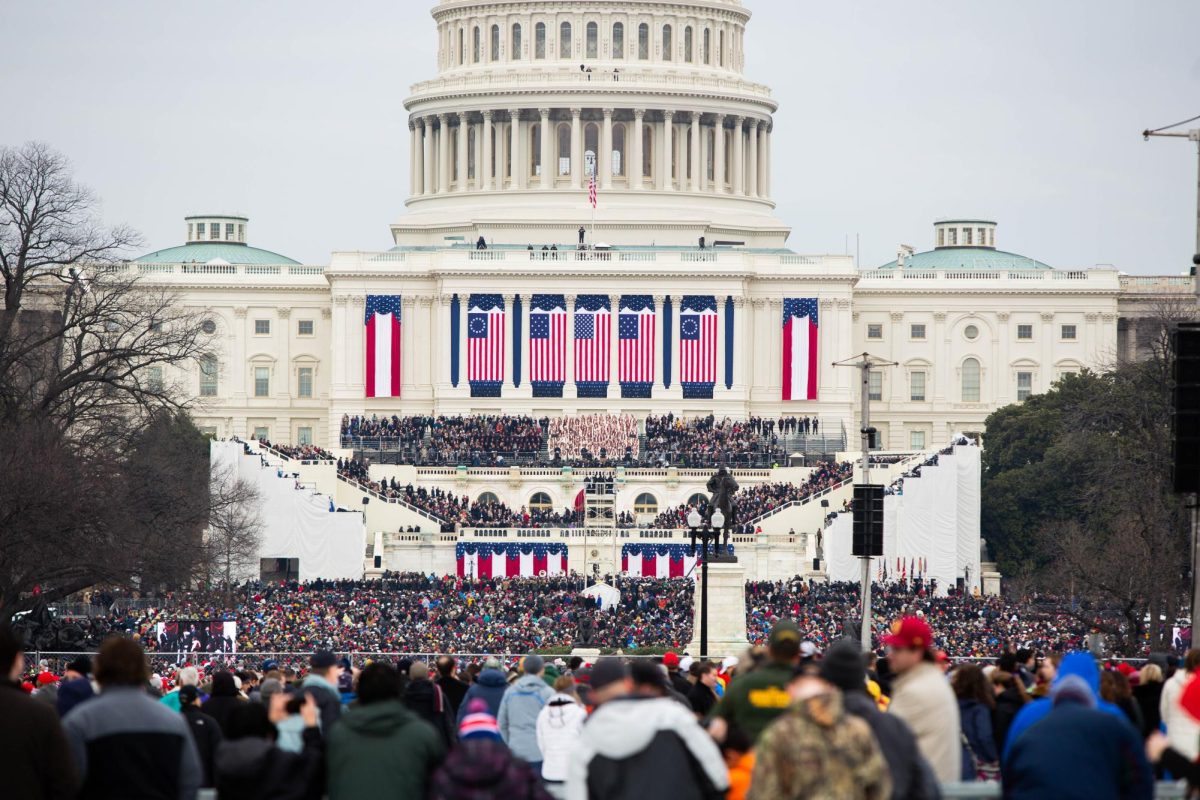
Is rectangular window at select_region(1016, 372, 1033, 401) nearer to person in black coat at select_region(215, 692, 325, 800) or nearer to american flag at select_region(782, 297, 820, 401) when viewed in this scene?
american flag at select_region(782, 297, 820, 401)

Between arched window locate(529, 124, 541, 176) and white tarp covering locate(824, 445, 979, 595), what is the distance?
1847 inches

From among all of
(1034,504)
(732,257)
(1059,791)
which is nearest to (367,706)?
(1059,791)

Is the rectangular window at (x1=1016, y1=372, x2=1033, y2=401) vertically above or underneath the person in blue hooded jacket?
above

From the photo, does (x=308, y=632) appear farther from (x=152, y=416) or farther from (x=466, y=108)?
(x=466, y=108)

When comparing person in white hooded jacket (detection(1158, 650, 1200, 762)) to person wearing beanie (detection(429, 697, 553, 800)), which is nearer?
person wearing beanie (detection(429, 697, 553, 800))

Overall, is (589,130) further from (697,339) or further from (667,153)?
(697,339)

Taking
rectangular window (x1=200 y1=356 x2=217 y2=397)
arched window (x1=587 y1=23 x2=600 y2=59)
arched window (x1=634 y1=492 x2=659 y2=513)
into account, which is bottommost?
arched window (x1=634 y1=492 x2=659 y2=513)

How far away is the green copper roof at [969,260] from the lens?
142375mm

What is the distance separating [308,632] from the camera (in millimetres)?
69688

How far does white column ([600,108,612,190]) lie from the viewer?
459ft

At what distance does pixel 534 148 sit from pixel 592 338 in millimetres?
19109

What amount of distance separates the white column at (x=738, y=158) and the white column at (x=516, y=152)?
11.5 metres

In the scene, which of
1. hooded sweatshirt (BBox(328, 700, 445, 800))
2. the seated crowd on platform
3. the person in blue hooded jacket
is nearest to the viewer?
hooded sweatshirt (BBox(328, 700, 445, 800))

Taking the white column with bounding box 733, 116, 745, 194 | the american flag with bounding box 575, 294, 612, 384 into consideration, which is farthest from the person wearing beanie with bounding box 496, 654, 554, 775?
the white column with bounding box 733, 116, 745, 194
